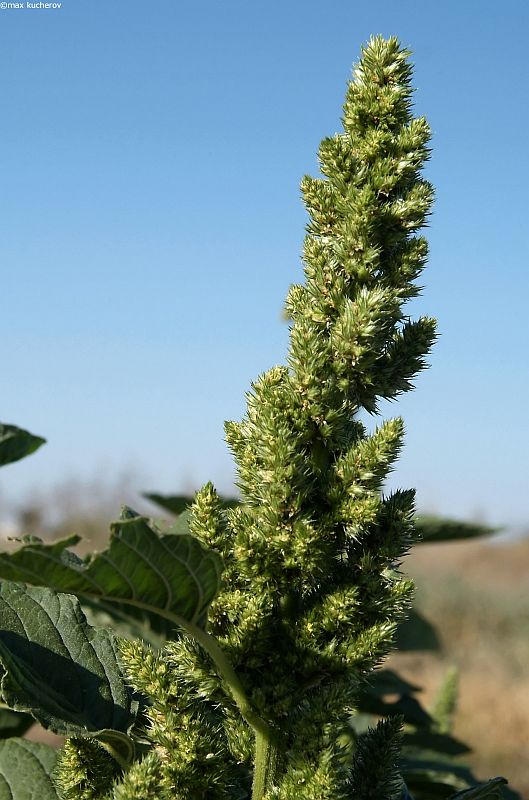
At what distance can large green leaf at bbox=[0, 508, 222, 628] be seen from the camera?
1510mm

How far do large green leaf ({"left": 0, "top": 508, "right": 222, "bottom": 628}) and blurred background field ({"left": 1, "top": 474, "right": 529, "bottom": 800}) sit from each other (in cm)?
793

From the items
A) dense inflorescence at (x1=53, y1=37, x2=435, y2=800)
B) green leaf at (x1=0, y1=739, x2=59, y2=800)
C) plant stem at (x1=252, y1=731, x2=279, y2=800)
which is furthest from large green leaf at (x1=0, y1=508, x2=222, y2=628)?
green leaf at (x1=0, y1=739, x2=59, y2=800)

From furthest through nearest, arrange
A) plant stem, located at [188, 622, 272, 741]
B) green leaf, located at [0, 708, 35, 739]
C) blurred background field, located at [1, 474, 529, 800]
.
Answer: blurred background field, located at [1, 474, 529, 800] → green leaf, located at [0, 708, 35, 739] → plant stem, located at [188, 622, 272, 741]

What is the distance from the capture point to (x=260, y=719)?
70.1 inches

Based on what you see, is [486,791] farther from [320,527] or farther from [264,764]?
A: [320,527]

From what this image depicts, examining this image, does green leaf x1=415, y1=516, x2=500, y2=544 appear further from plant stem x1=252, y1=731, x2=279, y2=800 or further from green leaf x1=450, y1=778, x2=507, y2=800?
plant stem x1=252, y1=731, x2=279, y2=800

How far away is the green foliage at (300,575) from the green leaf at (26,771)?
0.23 ft

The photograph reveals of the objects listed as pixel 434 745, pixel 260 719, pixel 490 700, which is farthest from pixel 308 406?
pixel 490 700

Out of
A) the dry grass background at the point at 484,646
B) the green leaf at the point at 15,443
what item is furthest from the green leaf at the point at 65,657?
the dry grass background at the point at 484,646

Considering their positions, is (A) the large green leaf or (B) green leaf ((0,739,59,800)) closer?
(A) the large green leaf

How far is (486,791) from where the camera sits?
1.93 m

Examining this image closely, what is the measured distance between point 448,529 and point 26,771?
2.19 meters

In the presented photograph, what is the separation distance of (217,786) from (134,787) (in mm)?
186

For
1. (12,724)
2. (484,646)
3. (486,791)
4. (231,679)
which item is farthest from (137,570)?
(484,646)
